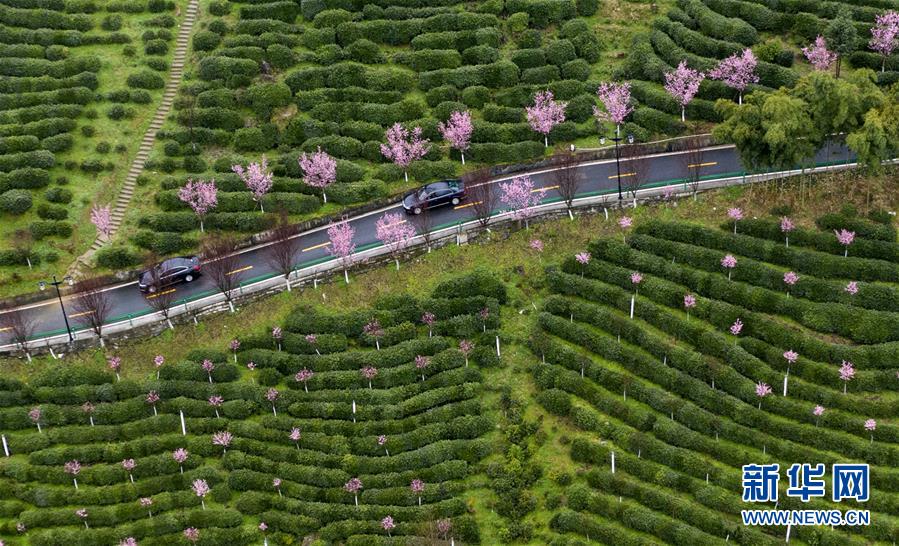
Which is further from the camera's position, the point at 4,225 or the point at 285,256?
the point at 4,225

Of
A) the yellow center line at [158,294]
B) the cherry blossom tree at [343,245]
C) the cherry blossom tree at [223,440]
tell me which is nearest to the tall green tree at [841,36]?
the cherry blossom tree at [343,245]

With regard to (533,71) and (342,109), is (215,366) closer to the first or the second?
(342,109)

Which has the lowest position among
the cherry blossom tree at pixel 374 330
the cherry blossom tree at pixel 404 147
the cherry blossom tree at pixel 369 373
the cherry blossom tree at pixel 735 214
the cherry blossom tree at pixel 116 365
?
the cherry blossom tree at pixel 369 373

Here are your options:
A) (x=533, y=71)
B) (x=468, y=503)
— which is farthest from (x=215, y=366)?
(x=533, y=71)

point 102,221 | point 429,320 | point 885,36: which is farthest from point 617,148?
point 102,221

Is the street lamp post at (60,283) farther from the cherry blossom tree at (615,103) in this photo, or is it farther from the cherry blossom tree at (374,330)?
the cherry blossom tree at (615,103)

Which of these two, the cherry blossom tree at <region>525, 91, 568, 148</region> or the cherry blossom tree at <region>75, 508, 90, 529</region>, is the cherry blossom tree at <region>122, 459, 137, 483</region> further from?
the cherry blossom tree at <region>525, 91, 568, 148</region>
